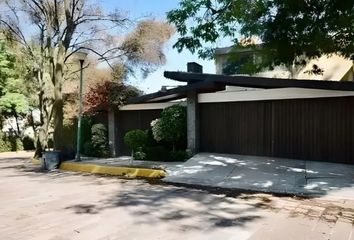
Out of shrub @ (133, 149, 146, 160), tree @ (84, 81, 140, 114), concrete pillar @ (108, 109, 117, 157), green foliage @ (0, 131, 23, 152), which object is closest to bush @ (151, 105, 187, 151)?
shrub @ (133, 149, 146, 160)

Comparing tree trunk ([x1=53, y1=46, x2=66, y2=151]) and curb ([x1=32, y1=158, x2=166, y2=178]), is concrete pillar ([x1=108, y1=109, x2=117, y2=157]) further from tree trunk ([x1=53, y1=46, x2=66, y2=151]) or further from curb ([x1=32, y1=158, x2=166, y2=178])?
curb ([x1=32, y1=158, x2=166, y2=178])

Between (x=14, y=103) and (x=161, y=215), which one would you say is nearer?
(x=161, y=215)

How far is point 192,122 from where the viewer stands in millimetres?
14977

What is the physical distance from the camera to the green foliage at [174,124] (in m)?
14.8

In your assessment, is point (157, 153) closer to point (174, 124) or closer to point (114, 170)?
point (174, 124)

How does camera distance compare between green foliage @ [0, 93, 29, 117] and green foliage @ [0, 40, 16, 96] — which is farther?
green foliage @ [0, 40, 16, 96]

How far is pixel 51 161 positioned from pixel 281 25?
10217 millimetres

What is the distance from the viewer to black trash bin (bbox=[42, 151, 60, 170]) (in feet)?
50.8

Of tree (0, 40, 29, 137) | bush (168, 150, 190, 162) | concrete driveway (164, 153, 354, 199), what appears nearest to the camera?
concrete driveway (164, 153, 354, 199)

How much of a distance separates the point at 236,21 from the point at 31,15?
41.2ft

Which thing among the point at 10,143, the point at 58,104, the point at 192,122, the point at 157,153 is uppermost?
the point at 58,104

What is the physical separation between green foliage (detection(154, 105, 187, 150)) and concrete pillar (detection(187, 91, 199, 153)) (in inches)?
10.2

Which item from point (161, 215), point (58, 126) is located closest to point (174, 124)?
point (58, 126)

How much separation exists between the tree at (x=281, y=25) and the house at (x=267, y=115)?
178 centimetres
